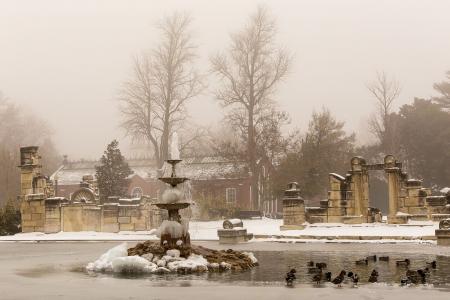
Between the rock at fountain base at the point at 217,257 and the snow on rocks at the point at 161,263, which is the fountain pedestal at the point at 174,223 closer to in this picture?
the rock at fountain base at the point at 217,257

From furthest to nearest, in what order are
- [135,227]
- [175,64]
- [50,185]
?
1. [175,64]
2. [50,185]
3. [135,227]

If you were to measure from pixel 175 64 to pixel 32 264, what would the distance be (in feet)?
122

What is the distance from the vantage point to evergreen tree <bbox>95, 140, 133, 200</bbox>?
49.0 meters

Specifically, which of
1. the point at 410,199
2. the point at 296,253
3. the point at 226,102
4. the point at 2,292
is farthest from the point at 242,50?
the point at 2,292

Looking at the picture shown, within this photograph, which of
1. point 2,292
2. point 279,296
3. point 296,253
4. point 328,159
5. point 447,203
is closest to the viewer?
point 279,296

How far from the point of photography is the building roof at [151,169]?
218 ft

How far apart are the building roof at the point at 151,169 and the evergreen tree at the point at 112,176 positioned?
12361mm

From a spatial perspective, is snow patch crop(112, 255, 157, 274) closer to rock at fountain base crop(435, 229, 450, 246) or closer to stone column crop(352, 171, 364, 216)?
rock at fountain base crop(435, 229, 450, 246)

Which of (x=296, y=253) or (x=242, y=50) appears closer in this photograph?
(x=296, y=253)

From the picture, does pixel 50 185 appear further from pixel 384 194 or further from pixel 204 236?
pixel 384 194

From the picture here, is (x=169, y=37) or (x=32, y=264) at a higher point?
(x=169, y=37)

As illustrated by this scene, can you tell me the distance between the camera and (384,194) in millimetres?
63531

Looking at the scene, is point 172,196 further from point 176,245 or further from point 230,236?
point 230,236

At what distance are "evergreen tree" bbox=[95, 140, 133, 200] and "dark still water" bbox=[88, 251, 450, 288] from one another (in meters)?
31.3
